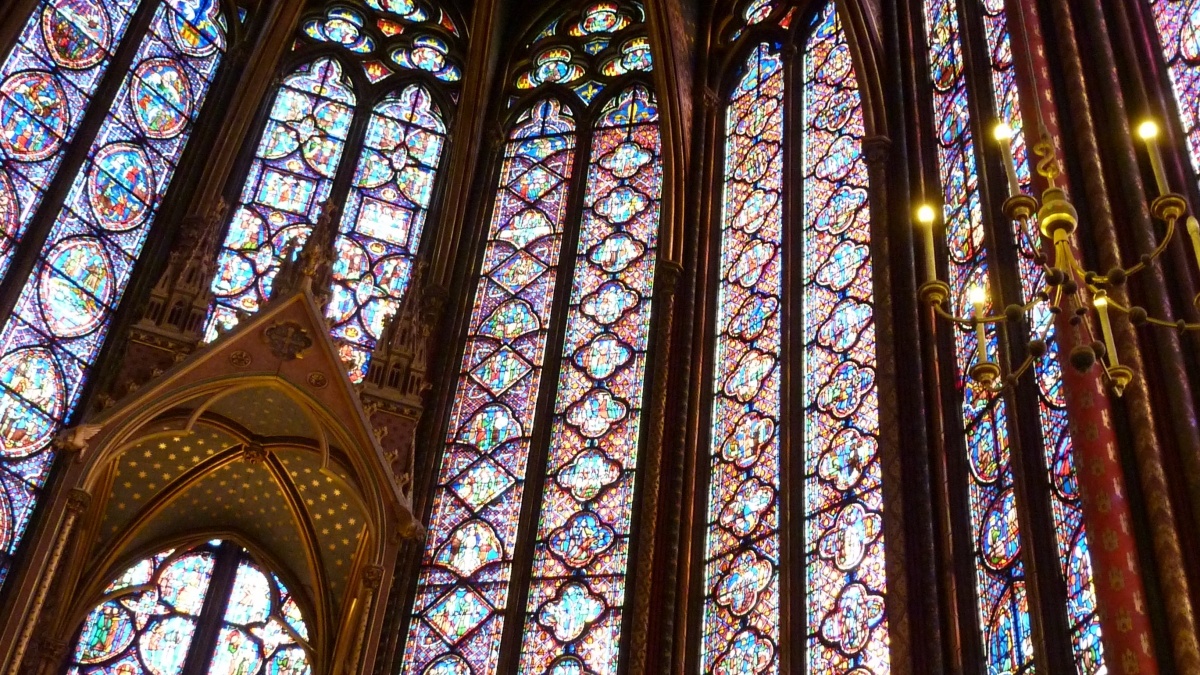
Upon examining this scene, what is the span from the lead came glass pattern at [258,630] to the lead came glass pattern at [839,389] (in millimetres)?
3972

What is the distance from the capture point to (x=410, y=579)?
39.0 feet

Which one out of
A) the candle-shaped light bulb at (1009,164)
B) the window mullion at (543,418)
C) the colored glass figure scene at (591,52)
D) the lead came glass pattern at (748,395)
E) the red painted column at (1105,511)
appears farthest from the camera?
the colored glass figure scene at (591,52)

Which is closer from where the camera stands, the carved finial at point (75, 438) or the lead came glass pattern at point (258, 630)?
the carved finial at point (75, 438)

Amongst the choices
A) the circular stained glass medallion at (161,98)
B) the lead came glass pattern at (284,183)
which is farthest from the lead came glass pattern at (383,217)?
the circular stained glass medallion at (161,98)

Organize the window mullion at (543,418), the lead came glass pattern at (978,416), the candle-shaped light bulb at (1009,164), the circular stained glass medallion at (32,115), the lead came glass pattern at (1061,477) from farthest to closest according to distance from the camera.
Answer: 1. the circular stained glass medallion at (32,115)
2. the window mullion at (543,418)
3. the lead came glass pattern at (978,416)
4. the lead came glass pattern at (1061,477)
5. the candle-shaped light bulb at (1009,164)

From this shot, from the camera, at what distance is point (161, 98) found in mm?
13531

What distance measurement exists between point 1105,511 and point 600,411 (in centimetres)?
624

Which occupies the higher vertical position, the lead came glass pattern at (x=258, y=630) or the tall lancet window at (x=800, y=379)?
the tall lancet window at (x=800, y=379)

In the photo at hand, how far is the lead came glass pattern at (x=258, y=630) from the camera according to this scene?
11.4 metres

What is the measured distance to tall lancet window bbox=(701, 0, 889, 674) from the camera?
10195mm

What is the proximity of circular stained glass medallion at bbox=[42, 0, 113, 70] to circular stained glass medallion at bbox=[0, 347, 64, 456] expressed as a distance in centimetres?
281

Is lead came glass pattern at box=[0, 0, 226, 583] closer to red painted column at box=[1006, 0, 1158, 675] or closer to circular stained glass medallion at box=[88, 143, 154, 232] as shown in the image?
circular stained glass medallion at box=[88, 143, 154, 232]

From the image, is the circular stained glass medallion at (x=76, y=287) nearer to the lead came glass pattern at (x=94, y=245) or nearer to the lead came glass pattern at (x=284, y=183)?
the lead came glass pattern at (x=94, y=245)

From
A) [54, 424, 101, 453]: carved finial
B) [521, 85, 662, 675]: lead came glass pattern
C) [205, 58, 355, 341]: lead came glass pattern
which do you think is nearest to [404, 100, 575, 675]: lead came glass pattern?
[521, 85, 662, 675]: lead came glass pattern
